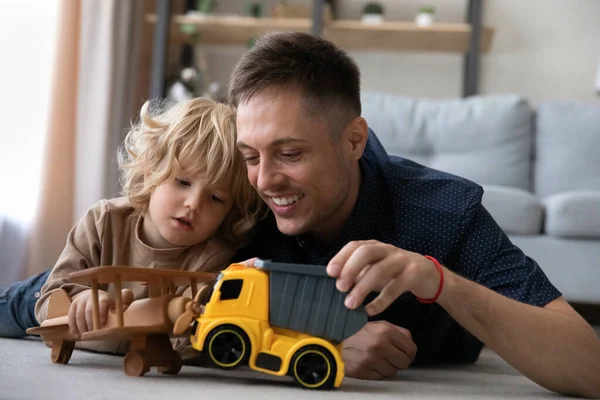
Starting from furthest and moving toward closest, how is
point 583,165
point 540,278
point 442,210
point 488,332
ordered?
point 583,165 → point 442,210 → point 540,278 → point 488,332

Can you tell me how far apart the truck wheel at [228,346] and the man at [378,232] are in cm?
18

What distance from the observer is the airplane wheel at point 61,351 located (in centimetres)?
141

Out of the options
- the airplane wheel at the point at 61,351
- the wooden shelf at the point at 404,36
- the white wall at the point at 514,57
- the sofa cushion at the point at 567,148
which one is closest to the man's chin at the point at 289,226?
the airplane wheel at the point at 61,351

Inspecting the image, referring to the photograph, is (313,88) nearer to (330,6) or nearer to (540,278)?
(540,278)

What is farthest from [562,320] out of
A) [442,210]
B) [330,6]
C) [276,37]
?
[330,6]

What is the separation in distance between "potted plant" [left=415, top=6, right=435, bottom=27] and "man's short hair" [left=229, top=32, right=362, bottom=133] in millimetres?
2667

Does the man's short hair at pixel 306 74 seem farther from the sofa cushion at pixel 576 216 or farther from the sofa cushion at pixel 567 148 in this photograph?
the sofa cushion at pixel 567 148

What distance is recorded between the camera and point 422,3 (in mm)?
4527

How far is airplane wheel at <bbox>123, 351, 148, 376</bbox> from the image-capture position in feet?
4.15

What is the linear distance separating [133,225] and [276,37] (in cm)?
55

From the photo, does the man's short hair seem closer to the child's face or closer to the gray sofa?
the child's face

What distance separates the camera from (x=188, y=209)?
1601 mm

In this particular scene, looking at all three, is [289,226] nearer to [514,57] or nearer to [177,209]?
[177,209]

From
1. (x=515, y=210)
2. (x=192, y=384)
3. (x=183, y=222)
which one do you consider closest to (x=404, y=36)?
(x=515, y=210)
